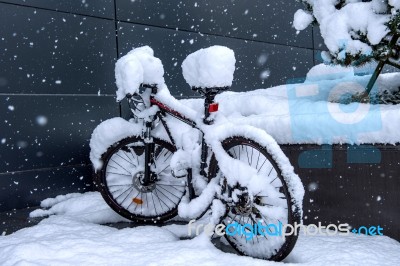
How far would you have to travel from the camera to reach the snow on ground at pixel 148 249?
293 centimetres

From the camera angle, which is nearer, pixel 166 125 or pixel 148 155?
pixel 166 125

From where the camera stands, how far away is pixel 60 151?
530cm

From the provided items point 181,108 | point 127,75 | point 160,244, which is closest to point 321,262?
point 160,244

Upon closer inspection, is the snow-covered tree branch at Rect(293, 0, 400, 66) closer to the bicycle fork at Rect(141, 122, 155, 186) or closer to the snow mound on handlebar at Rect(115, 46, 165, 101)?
the snow mound on handlebar at Rect(115, 46, 165, 101)

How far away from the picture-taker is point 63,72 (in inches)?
210

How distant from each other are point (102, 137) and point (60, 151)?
1.42 meters

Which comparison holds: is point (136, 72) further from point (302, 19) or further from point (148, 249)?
point (302, 19)

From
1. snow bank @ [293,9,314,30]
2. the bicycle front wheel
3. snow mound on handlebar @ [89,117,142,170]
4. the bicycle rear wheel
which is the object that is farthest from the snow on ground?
snow bank @ [293,9,314,30]

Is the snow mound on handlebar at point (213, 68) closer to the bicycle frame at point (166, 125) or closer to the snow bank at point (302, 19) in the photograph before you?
the bicycle frame at point (166, 125)

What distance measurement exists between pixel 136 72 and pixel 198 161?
93 cm

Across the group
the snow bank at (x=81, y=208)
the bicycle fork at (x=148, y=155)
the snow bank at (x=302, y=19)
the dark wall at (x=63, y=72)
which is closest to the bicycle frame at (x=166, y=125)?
the bicycle fork at (x=148, y=155)

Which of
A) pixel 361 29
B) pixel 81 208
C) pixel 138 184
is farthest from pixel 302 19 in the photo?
pixel 81 208

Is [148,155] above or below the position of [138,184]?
above

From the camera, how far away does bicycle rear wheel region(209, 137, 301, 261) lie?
2850 mm
